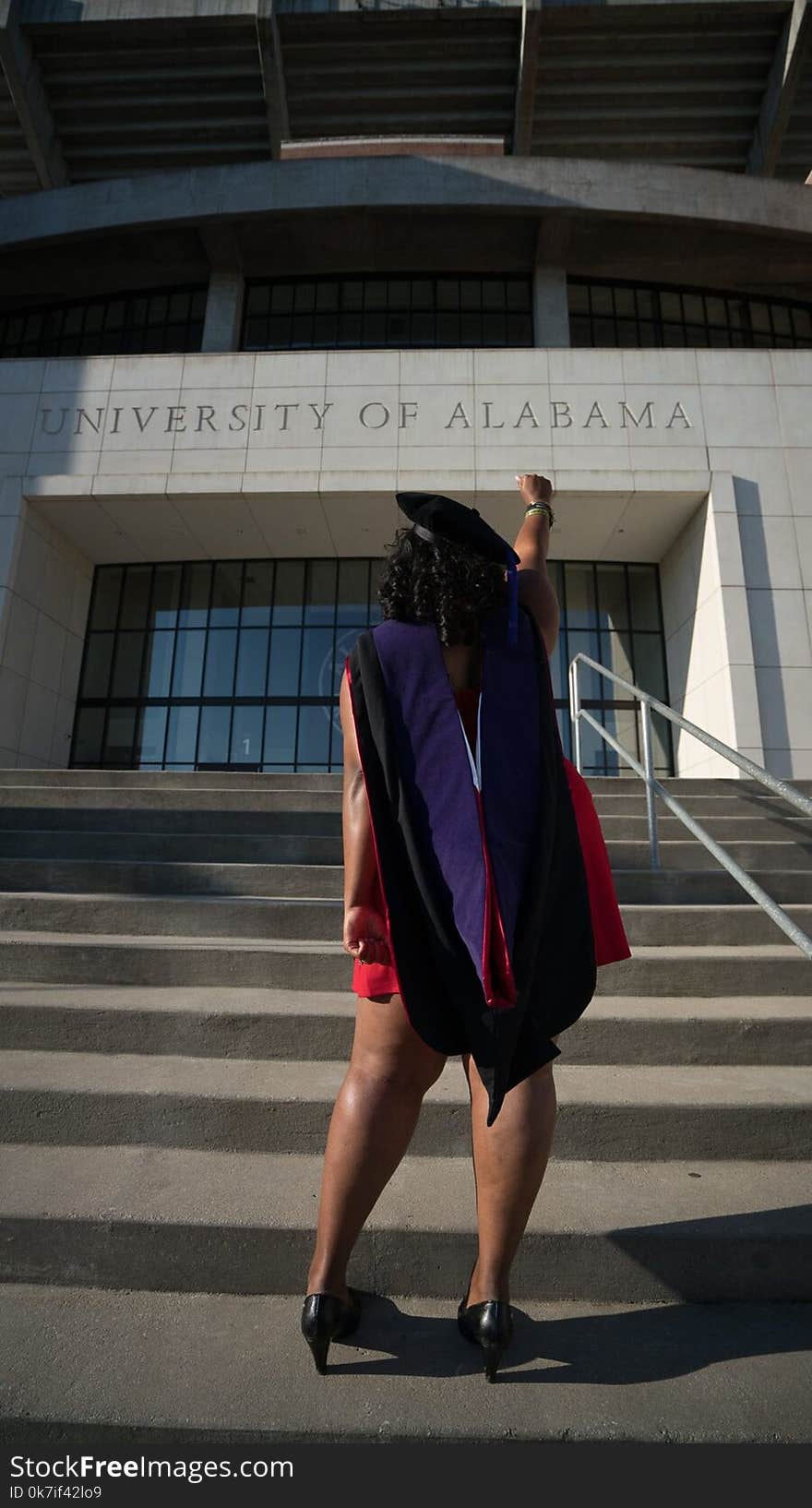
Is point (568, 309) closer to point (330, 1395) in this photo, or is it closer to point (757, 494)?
point (757, 494)

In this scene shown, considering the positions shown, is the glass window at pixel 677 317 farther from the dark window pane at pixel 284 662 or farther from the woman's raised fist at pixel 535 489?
the woman's raised fist at pixel 535 489

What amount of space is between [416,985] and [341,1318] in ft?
2.36

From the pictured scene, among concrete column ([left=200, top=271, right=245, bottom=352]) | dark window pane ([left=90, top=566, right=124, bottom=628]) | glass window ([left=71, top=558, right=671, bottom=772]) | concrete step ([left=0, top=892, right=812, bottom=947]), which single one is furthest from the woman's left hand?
concrete column ([left=200, top=271, right=245, bottom=352])

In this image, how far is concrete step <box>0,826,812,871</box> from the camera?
192 inches

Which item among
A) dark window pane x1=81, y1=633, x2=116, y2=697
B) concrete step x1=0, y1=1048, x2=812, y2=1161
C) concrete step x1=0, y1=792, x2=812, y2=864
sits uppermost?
dark window pane x1=81, y1=633, x2=116, y2=697

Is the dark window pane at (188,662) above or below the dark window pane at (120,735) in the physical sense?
above

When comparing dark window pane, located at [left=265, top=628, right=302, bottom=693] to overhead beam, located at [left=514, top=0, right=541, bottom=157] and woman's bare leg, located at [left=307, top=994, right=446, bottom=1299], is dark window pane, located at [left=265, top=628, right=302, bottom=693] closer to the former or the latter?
overhead beam, located at [left=514, top=0, right=541, bottom=157]

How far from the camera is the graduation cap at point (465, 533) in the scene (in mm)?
1647

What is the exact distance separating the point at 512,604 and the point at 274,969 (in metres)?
2.05

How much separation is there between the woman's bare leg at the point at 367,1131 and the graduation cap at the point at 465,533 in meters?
0.87

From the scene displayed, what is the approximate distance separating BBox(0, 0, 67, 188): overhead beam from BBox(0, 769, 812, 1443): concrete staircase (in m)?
17.0

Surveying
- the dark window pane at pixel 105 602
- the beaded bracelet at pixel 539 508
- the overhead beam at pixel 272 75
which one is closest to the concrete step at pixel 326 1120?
the beaded bracelet at pixel 539 508

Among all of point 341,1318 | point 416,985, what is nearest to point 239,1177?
point 341,1318

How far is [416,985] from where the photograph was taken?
58.5 inches
